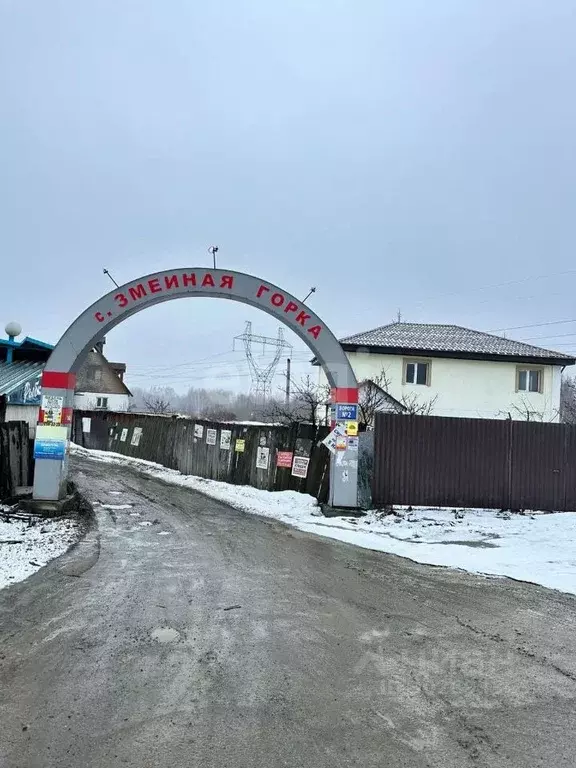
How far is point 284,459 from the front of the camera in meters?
15.2

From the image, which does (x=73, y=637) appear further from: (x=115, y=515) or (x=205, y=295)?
(x=205, y=295)

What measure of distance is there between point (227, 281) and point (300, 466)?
17.3 feet

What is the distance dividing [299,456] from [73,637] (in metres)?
10.00

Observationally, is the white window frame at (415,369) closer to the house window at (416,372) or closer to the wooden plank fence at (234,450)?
the house window at (416,372)

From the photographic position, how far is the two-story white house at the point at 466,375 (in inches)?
990

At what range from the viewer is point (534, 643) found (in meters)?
5.20

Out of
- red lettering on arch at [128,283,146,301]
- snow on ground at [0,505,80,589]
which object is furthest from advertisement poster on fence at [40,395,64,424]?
red lettering on arch at [128,283,146,301]

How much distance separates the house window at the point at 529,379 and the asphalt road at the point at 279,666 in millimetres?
19769

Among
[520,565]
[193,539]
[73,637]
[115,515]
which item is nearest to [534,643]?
[520,565]

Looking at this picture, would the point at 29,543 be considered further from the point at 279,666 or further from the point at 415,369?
the point at 415,369

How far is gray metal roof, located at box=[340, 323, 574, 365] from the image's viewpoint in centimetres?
2517

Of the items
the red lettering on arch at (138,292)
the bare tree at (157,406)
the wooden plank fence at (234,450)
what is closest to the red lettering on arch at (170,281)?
the red lettering on arch at (138,292)

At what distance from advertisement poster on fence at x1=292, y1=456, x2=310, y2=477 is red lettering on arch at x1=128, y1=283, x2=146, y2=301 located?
575cm

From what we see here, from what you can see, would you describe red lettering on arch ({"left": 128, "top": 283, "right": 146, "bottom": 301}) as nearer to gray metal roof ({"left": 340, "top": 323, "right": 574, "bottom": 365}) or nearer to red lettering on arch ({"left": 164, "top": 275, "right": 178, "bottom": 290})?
red lettering on arch ({"left": 164, "top": 275, "right": 178, "bottom": 290})
